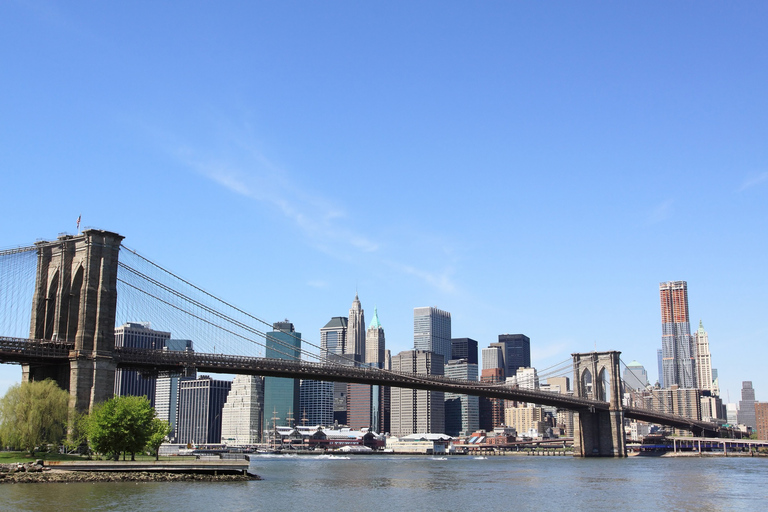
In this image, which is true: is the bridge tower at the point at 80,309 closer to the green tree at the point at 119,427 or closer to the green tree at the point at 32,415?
the green tree at the point at 32,415

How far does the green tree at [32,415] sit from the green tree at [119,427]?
282 centimetres

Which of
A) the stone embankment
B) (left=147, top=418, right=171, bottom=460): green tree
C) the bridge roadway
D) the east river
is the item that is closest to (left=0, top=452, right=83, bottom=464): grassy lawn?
the stone embankment

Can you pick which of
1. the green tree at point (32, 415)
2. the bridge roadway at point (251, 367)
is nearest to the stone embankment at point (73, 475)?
the green tree at point (32, 415)

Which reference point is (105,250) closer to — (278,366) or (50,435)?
(50,435)

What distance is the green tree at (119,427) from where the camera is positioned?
201 feet

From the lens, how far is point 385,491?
6138 centimetres

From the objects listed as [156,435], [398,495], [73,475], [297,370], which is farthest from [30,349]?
[398,495]

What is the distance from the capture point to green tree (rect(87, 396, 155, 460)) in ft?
201

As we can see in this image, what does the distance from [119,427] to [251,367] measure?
22081 mm

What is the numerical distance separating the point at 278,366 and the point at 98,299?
22.3m

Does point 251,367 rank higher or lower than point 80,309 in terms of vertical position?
lower

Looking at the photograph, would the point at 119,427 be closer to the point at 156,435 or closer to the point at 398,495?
the point at 156,435

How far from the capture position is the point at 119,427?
6181 centimetres

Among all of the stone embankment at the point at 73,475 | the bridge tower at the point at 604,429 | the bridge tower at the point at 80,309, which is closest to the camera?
the stone embankment at the point at 73,475
